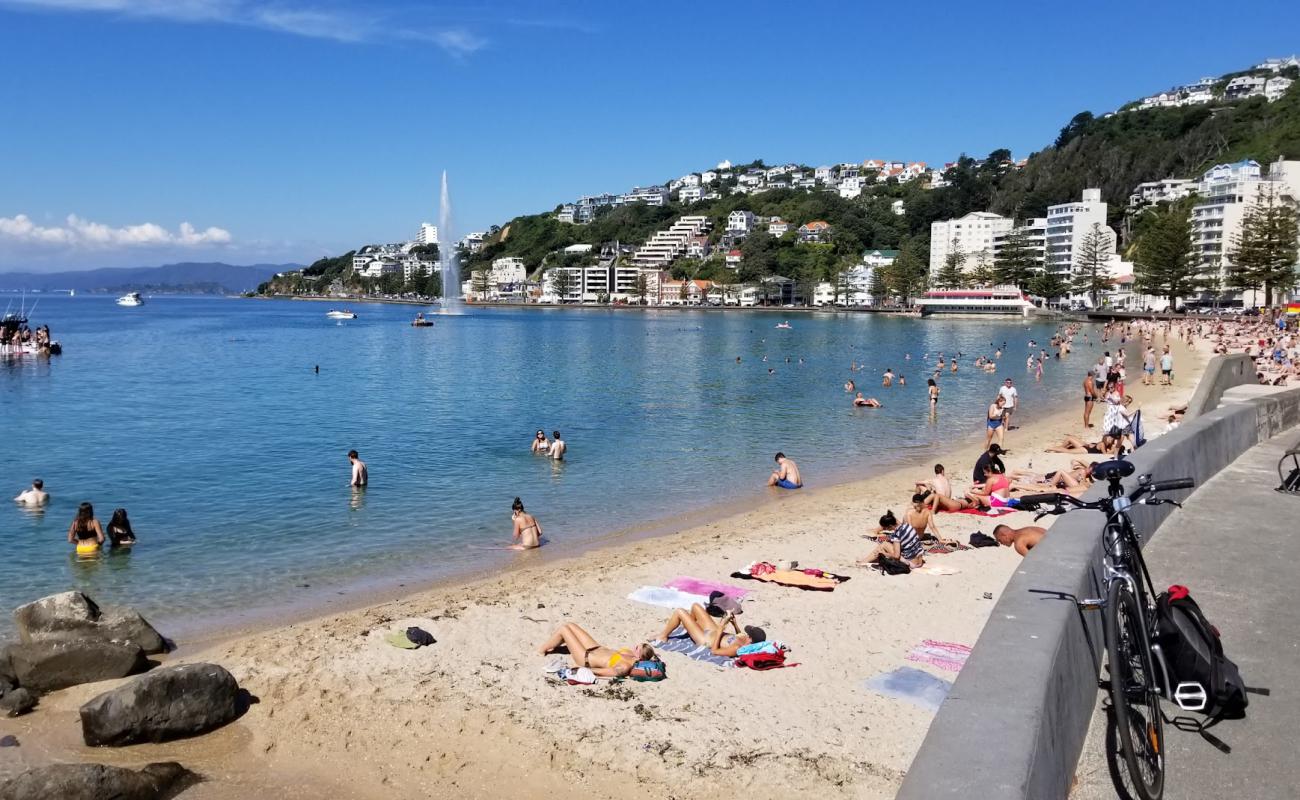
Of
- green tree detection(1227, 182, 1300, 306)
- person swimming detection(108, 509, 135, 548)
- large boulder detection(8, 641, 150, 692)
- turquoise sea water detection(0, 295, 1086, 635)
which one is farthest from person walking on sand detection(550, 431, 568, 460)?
green tree detection(1227, 182, 1300, 306)

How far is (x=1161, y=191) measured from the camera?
154000 millimetres

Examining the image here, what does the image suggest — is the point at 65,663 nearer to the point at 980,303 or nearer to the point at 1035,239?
the point at 980,303

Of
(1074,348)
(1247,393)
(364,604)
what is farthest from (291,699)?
(1074,348)

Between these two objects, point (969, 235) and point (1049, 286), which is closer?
point (1049, 286)

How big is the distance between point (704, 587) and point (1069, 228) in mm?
153123

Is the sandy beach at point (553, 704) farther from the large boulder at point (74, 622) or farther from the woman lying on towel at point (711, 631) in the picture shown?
the large boulder at point (74, 622)

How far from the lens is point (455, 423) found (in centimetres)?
3152

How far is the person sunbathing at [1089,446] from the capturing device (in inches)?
803

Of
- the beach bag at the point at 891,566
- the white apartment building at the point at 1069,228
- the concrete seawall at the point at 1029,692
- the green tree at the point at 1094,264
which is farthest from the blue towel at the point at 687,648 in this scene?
the white apartment building at the point at 1069,228

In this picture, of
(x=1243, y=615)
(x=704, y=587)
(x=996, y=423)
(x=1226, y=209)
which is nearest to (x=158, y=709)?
(x=704, y=587)

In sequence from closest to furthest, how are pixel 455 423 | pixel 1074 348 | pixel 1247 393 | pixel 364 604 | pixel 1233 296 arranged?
pixel 364 604, pixel 1247 393, pixel 455 423, pixel 1074 348, pixel 1233 296

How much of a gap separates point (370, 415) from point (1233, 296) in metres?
116

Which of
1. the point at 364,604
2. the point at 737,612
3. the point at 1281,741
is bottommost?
the point at 364,604

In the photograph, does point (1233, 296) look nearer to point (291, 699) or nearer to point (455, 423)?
point (455, 423)
